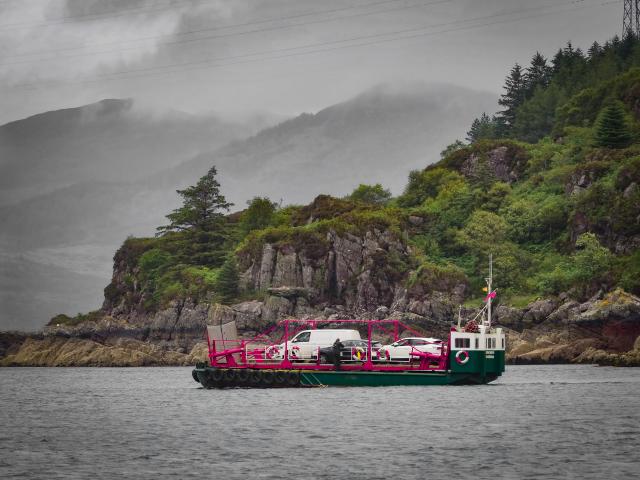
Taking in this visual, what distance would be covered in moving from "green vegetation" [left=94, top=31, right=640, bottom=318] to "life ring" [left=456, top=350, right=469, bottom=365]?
51579 millimetres

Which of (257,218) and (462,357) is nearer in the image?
(462,357)

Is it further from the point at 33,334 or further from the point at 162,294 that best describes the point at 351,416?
the point at 33,334

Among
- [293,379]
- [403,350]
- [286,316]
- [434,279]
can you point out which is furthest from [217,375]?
[434,279]

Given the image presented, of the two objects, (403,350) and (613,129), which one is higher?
Answer: (613,129)

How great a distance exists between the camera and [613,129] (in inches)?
6324

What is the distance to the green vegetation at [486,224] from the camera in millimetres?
135250

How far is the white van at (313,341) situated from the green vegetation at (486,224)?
54.9 m

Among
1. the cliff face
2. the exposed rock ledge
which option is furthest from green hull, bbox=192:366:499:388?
the cliff face

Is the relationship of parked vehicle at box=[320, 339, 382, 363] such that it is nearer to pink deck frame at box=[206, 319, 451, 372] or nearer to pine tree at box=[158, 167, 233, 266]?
pink deck frame at box=[206, 319, 451, 372]

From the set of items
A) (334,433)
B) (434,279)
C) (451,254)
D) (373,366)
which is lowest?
(334,433)

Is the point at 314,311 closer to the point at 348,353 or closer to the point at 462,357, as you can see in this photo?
the point at 348,353

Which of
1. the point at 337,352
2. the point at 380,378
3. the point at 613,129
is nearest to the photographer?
the point at 337,352

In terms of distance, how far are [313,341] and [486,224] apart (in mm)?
80516

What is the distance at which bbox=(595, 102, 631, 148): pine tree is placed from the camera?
15962cm
